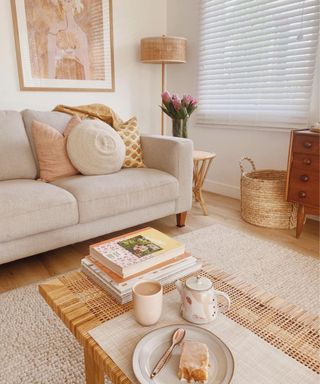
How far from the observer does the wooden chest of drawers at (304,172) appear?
1.99 m

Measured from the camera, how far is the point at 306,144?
6.58 ft

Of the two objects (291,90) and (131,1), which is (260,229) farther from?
(131,1)

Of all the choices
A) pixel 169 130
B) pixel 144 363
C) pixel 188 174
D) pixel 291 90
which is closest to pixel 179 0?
pixel 169 130

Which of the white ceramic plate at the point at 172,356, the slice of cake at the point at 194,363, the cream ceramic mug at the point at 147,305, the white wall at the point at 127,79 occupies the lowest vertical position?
the white ceramic plate at the point at 172,356

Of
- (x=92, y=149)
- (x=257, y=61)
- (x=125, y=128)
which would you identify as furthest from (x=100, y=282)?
(x=257, y=61)

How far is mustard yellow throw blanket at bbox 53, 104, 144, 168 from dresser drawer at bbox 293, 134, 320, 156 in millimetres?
1062

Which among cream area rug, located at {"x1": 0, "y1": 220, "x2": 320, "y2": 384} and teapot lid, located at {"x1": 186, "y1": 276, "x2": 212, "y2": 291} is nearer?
teapot lid, located at {"x1": 186, "y1": 276, "x2": 212, "y2": 291}

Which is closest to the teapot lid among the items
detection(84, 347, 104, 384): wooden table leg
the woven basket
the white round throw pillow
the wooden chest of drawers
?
detection(84, 347, 104, 384): wooden table leg

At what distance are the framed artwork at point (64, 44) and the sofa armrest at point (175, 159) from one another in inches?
43.3

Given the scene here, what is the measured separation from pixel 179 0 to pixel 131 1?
0.51 meters

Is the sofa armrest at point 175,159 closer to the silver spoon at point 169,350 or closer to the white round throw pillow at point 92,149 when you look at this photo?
the white round throw pillow at point 92,149

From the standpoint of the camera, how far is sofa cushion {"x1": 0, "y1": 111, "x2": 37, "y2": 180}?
198cm

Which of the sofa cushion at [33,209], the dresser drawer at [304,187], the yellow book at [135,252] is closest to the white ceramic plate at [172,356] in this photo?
the yellow book at [135,252]

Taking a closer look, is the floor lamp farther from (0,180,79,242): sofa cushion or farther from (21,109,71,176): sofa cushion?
(0,180,79,242): sofa cushion
